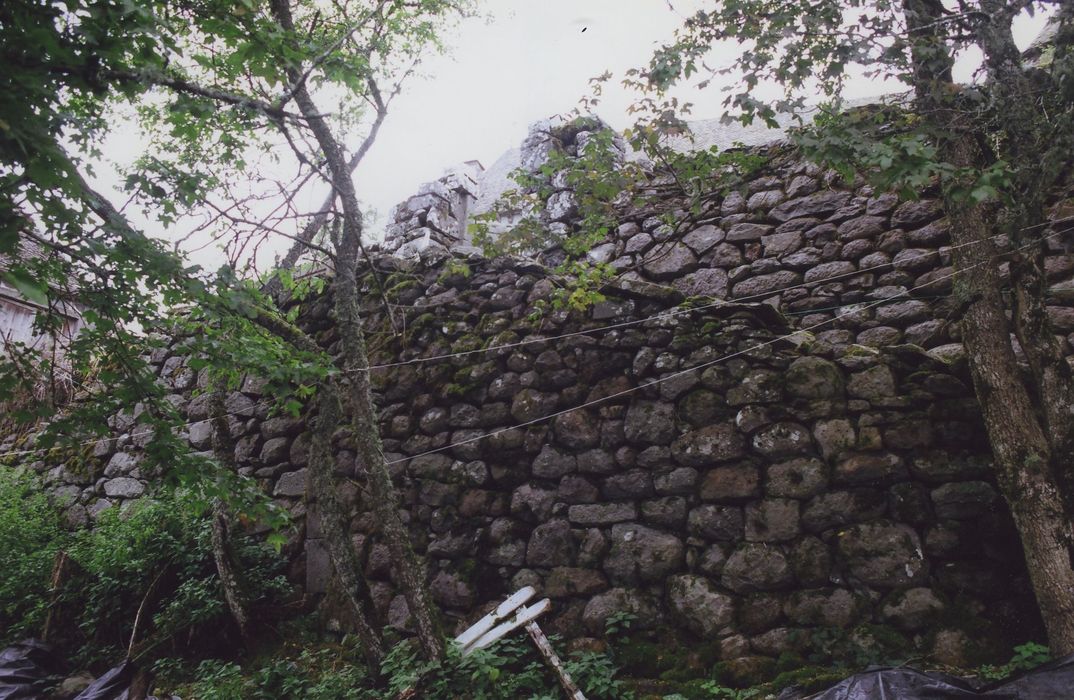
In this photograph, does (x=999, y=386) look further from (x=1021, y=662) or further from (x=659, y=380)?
(x=659, y=380)

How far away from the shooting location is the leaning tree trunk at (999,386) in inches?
102

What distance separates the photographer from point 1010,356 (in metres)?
2.91

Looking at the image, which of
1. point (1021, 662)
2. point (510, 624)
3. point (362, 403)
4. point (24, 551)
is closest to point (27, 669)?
point (24, 551)

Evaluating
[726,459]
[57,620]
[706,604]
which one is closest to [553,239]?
[726,459]

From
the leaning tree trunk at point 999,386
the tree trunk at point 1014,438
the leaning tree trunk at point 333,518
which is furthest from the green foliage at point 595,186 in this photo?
the leaning tree trunk at point 333,518

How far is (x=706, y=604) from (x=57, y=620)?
493 centimetres

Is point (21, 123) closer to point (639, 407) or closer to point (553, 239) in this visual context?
point (639, 407)

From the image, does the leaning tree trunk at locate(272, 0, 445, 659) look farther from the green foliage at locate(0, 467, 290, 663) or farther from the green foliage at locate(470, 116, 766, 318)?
the green foliage at locate(0, 467, 290, 663)

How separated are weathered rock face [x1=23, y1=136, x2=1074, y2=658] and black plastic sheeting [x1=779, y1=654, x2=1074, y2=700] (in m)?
0.75

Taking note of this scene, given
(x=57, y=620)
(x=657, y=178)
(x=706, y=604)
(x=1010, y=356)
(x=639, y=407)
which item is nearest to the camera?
(x=1010, y=356)

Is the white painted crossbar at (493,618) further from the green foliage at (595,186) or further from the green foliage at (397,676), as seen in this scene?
the green foliage at (595,186)

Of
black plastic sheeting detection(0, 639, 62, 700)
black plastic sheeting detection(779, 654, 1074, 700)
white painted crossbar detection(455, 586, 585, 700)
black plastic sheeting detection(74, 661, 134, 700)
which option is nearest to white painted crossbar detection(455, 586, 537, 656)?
white painted crossbar detection(455, 586, 585, 700)

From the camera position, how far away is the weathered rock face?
308 centimetres

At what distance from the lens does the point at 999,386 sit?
2.86 meters
